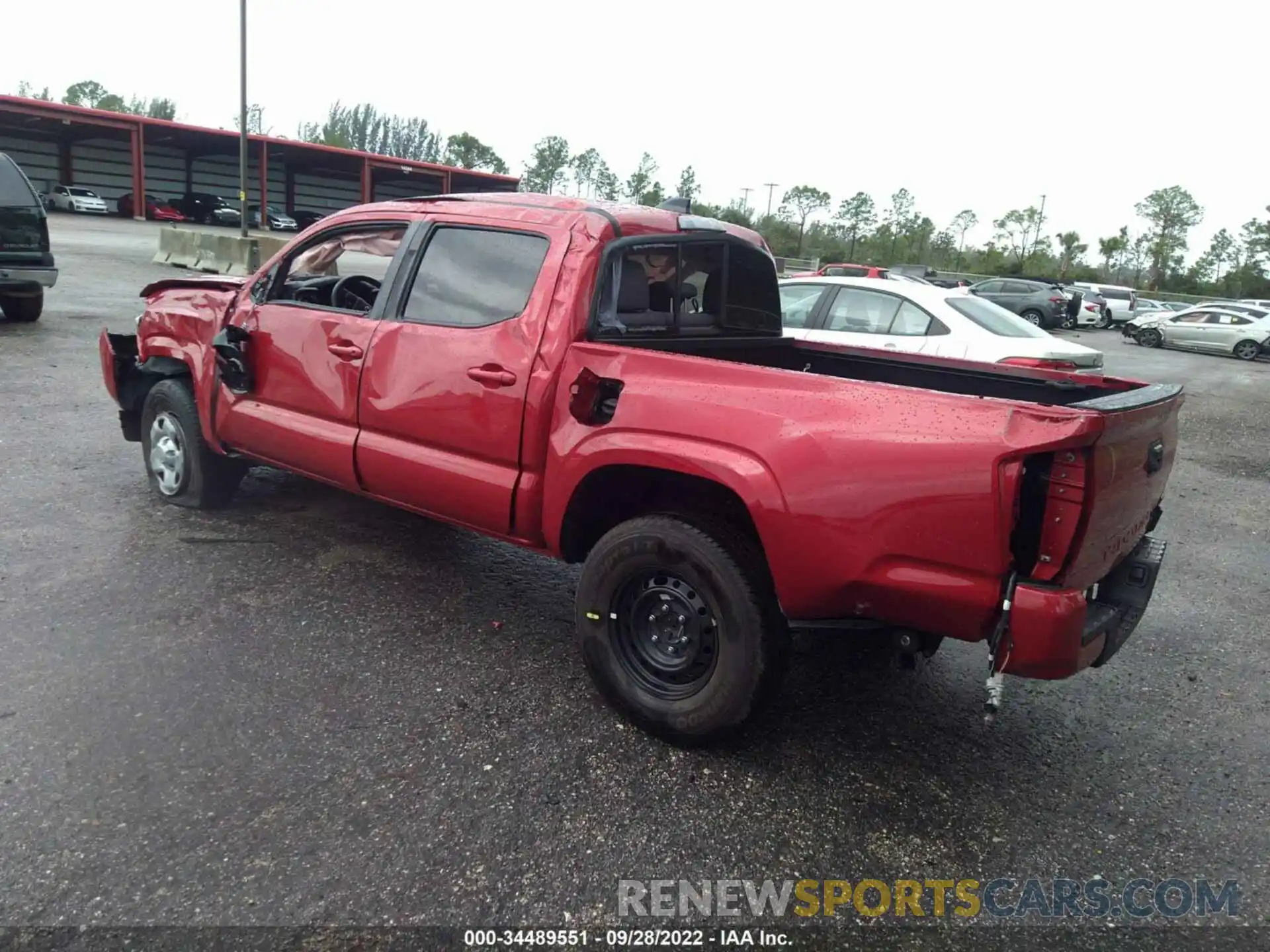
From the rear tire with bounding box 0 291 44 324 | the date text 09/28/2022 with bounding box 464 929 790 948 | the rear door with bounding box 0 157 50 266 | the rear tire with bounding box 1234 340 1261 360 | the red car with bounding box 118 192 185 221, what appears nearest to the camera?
the date text 09/28/2022 with bounding box 464 929 790 948

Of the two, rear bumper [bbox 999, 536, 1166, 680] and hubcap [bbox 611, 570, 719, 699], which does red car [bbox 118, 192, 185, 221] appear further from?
rear bumper [bbox 999, 536, 1166, 680]

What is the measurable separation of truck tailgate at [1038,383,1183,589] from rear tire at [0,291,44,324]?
1288 cm

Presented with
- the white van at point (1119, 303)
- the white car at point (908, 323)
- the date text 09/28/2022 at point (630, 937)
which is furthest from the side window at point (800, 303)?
the white van at point (1119, 303)

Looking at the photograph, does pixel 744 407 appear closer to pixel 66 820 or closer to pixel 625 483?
pixel 625 483

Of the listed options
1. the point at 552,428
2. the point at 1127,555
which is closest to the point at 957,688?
the point at 1127,555

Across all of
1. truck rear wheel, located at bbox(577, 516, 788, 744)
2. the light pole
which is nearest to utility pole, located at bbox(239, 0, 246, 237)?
the light pole

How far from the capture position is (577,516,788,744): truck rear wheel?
3027 millimetres

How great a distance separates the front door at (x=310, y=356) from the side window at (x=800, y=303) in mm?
5119

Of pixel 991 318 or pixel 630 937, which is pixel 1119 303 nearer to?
pixel 991 318

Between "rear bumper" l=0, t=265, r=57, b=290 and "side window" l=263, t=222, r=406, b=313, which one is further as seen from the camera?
"rear bumper" l=0, t=265, r=57, b=290

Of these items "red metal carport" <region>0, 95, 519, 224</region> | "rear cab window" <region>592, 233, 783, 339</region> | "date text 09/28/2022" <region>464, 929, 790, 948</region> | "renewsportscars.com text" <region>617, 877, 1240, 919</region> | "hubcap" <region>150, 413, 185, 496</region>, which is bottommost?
"date text 09/28/2022" <region>464, 929, 790, 948</region>

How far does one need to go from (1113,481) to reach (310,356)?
11.3ft

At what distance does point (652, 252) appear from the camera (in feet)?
13.2

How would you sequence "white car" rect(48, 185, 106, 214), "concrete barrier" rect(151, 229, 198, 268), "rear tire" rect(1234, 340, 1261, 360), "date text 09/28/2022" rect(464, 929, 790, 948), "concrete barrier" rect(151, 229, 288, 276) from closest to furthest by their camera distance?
1. "date text 09/28/2022" rect(464, 929, 790, 948)
2. "concrete barrier" rect(151, 229, 288, 276)
3. "concrete barrier" rect(151, 229, 198, 268)
4. "rear tire" rect(1234, 340, 1261, 360)
5. "white car" rect(48, 185, 106, 214)
